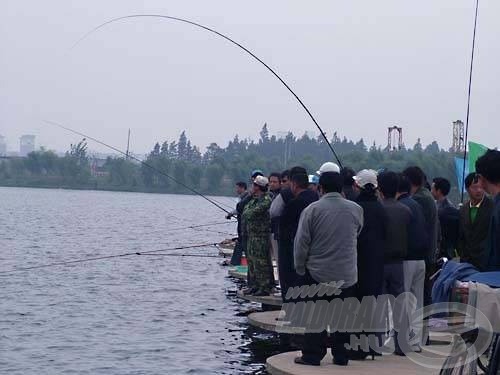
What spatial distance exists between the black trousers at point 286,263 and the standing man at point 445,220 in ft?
5.20

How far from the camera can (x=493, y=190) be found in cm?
648

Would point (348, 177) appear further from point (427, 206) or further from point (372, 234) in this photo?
point (372, 234)

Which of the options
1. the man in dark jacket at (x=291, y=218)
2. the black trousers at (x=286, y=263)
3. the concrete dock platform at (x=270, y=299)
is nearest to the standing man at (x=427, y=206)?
the man in dark jacket at (x=291, y=218)

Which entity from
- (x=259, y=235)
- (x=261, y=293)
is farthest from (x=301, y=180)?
(x=261, y=293)

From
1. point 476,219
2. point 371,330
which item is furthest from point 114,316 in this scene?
point 476,219

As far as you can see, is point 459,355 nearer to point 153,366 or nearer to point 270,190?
point 153,366

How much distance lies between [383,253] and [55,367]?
12.9 feet

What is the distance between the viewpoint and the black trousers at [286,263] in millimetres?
11516

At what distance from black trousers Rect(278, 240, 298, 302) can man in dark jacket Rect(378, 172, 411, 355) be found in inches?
60.8

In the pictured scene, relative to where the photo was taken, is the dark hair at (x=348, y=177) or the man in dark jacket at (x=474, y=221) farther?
the dark hair at (x=348, y=177)

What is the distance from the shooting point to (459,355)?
675 centimetres

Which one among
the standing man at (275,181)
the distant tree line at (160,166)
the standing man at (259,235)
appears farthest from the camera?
the distant tree line at (160,166)

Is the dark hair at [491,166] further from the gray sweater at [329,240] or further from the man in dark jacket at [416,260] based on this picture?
the man in dark jacket at [416,260]

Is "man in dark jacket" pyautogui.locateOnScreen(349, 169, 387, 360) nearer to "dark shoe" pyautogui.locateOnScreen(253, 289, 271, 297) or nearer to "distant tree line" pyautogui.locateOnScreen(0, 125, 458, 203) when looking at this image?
"dark shoe" pyautogui.locateOnScreen(253, 289, 271, 297)
